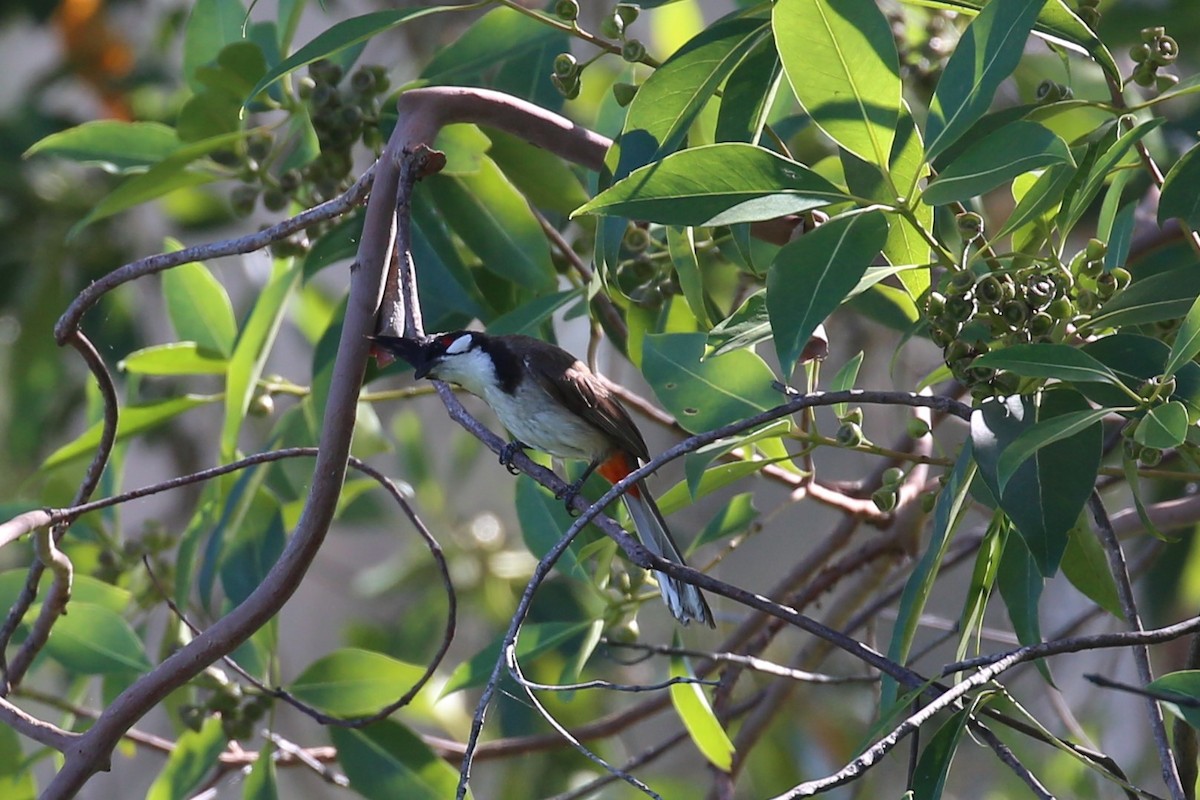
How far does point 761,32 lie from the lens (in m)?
1.52

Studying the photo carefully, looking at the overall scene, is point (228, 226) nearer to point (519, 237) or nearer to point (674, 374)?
point (519, 237)

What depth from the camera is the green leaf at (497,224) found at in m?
2.08

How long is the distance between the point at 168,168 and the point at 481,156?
54 cm

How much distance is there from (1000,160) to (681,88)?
42 cm

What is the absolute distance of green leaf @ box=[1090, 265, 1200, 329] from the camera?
1350mm

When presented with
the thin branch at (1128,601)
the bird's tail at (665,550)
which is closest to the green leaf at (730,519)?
the bird's tail at (665,550)

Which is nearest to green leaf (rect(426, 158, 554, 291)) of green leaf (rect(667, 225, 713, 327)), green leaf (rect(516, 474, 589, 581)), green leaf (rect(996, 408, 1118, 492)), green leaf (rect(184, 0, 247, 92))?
green leaf (rect(516, 474, 589, 581))

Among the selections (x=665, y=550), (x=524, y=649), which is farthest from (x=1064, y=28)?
(x=524, y=649)

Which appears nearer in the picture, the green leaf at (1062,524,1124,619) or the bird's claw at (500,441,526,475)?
the green leaf at (1062,524,1124,619)

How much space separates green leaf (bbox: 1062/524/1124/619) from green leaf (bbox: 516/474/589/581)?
3.01 ft

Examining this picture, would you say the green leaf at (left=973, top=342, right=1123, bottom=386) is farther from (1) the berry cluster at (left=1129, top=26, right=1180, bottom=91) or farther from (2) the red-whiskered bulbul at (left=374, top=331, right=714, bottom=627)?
(2) the red-whiskered bulbul at (left=374, top=331, right=714, bottom=627)

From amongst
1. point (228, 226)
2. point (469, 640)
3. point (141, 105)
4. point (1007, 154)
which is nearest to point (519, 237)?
point (1007, 154)

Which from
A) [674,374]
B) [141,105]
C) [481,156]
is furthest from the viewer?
[141,105]

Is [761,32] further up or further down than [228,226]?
further up
